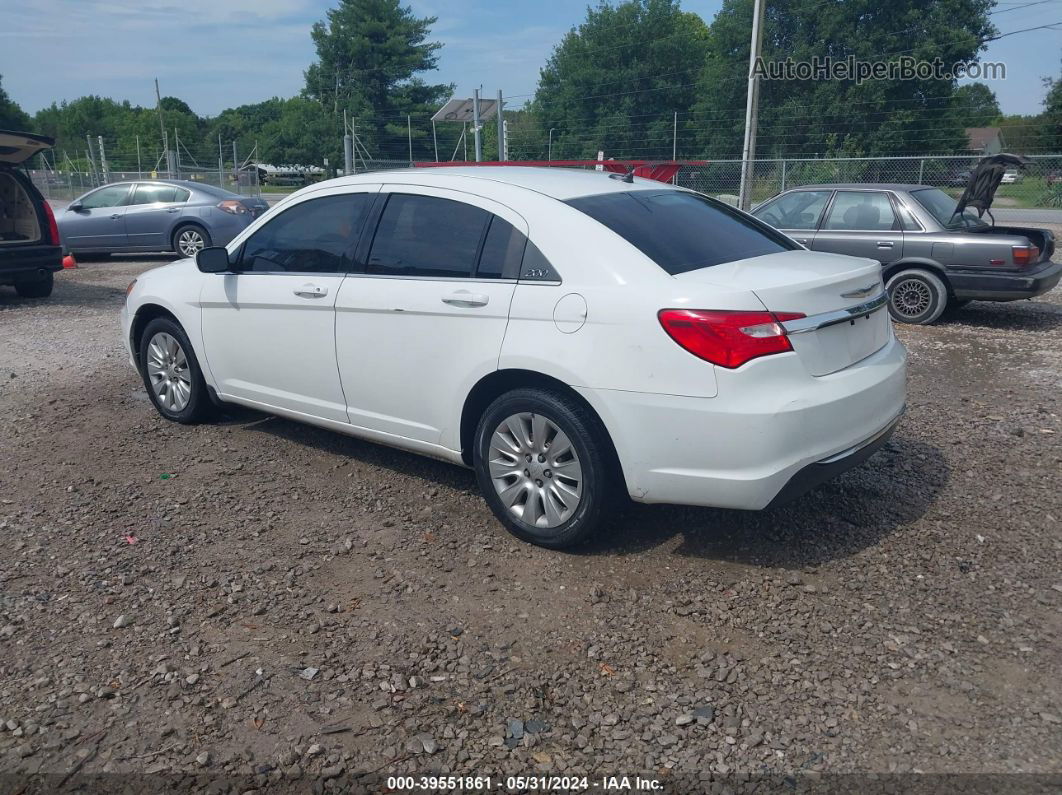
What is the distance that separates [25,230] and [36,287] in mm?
749

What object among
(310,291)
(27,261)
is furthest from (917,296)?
(27,261)

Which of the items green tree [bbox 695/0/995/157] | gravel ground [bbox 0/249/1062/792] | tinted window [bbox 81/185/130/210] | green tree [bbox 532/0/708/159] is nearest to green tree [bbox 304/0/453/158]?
green tree [bbox 532/0/708/159]

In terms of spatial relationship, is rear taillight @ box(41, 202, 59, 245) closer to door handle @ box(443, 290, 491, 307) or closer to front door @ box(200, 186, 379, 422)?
front door @ box(200, 186, 379, 422)

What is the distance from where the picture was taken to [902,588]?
3.59 m

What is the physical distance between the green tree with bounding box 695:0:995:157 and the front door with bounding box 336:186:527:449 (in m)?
35.6

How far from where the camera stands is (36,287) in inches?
450

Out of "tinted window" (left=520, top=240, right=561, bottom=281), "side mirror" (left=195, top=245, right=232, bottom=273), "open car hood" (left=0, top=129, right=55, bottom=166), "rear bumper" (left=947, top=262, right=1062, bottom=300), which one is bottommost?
"rear bumper" (left=947, top=262, right=1062, bottom=300)

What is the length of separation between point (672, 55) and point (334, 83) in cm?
1928

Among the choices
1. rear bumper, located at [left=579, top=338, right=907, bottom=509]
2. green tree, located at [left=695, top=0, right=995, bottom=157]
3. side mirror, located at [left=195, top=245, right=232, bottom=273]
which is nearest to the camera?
rear bumper, located at [left=579, top=338, right=907, bottom=509]

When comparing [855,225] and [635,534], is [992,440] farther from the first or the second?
[855,225]

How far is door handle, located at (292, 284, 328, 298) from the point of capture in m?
4.62

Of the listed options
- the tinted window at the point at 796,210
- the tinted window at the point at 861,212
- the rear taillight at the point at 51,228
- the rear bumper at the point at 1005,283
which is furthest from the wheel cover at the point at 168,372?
the rear bumper at the point at 1005,283

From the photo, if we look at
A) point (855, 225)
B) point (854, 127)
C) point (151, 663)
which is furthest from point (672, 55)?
point (151, 663)

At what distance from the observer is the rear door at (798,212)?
1007cm
